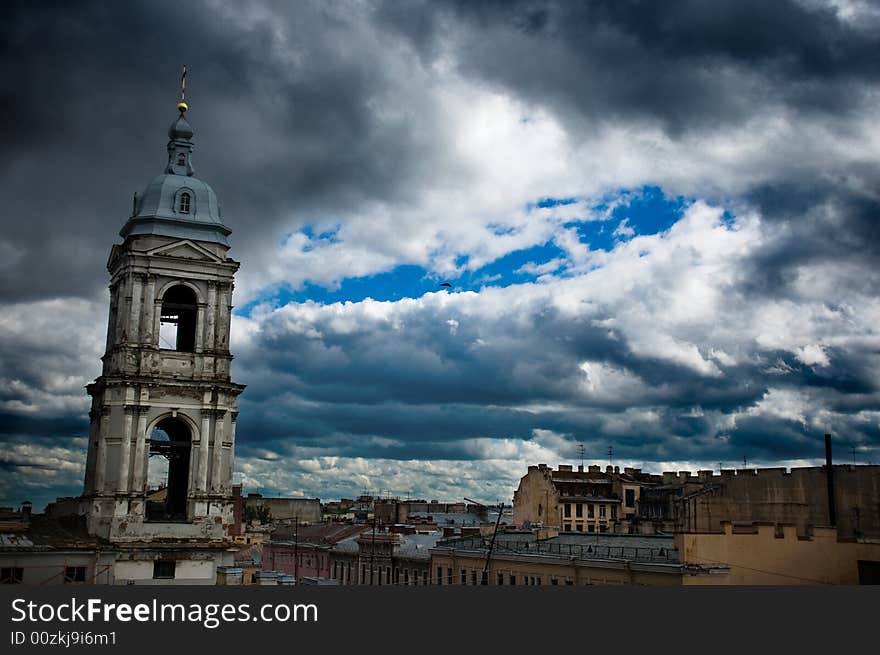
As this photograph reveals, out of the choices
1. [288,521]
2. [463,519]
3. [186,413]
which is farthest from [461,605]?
[288,521]

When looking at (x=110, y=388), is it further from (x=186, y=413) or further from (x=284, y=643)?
(x=284, y=643)

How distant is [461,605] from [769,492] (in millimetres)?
55174

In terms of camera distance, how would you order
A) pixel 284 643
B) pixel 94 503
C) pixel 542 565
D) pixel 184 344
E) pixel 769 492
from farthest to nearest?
pixel 769 492 < pixel 542 565 < pixel 184 344 < pixel 94 503 < pixel 284 643

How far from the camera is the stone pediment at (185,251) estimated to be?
166ft

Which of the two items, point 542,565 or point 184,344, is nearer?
point 184,344

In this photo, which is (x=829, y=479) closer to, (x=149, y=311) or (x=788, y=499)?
(x=788, y=499)

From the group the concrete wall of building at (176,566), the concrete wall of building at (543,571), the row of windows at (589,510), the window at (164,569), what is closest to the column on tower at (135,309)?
the concrete wall of building at (176,566)

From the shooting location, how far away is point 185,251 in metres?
51.2

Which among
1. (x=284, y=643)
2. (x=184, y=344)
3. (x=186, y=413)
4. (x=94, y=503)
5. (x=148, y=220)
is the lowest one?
(x=284, y=643)

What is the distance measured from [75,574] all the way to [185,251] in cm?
1521

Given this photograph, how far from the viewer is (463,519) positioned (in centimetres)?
13788

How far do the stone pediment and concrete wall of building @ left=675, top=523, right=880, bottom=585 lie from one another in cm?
2724

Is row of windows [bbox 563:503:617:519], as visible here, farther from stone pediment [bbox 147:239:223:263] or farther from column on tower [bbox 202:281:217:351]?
stone pediment [bbox 147:239:223:263]

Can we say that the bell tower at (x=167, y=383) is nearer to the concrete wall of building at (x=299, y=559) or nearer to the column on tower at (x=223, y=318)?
the column on tower at (x=223, y=318)
